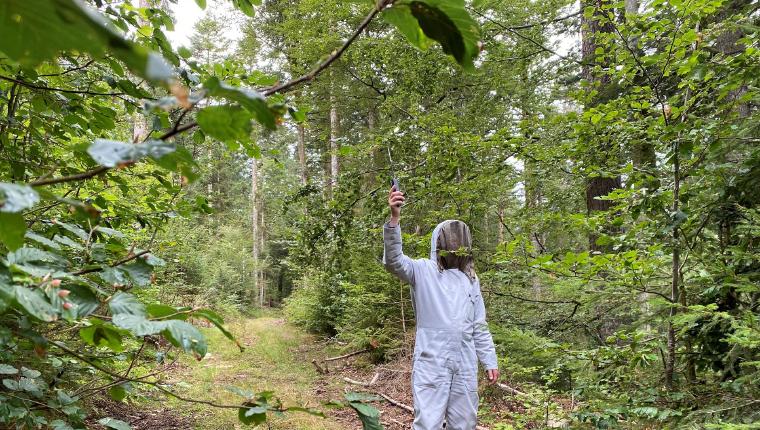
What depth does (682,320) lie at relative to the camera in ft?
7.85

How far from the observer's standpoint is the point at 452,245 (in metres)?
3.31

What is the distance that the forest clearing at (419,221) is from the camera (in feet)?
2.51

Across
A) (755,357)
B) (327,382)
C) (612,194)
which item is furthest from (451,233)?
(327,382)

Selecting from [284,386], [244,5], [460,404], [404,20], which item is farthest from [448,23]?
[284,386]

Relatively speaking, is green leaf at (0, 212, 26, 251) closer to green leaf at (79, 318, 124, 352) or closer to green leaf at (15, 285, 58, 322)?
green leaf at (15, 285, 58, 322)

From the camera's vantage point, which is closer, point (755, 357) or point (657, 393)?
point (755, 357)

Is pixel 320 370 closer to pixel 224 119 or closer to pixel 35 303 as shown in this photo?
pixel 35 303

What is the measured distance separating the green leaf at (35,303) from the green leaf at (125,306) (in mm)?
100

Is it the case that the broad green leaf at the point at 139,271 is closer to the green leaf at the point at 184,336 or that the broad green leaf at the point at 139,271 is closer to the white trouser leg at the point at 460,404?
the green leaf at the point at 184,336

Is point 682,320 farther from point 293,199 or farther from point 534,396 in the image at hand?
point 293,199

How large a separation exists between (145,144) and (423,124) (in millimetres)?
4560

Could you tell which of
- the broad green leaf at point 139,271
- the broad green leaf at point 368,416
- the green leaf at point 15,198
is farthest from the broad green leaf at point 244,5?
the broad green leaf at point 368,416

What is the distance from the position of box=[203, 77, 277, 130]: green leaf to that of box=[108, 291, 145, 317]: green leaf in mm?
436

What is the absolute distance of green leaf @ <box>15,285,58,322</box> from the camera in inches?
26.4
